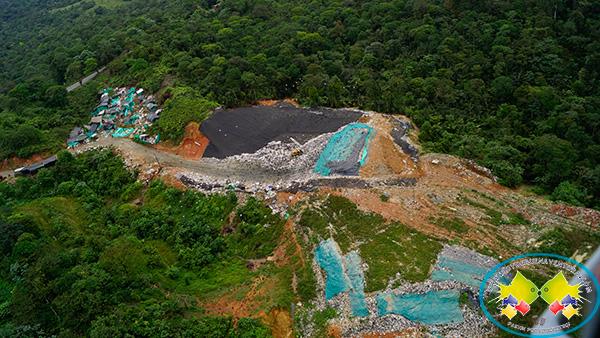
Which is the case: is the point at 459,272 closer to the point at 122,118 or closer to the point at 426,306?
the point at 426,306

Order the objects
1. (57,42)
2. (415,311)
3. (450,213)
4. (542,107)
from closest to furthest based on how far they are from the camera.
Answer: (415,311) → (450,213) → (542,107) → (57,42)

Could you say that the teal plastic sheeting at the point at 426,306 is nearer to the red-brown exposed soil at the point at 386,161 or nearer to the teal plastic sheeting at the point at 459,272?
the teal plastic sheeting at the point at 459,272

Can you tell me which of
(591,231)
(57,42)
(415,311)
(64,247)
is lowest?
(57,42)

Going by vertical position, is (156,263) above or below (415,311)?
below

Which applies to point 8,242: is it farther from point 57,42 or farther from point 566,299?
point 57,42

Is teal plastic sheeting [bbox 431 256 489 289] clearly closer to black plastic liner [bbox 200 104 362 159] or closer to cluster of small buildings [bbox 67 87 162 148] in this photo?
black plastic liner [bbox 200 104 362 159]

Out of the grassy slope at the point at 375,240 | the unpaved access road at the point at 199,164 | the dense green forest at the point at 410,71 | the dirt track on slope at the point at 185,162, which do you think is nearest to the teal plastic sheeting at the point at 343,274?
the grassy slope at the point at 375,240

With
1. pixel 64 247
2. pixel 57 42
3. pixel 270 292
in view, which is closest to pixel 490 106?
pixel 270 292
